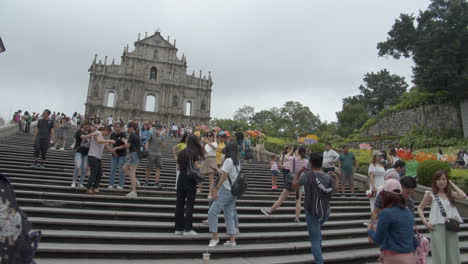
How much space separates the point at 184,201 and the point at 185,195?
0.10 meters

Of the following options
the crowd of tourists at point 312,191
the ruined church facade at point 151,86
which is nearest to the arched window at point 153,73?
the ruined church facade at point 151,86

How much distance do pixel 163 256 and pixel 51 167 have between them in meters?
6.50

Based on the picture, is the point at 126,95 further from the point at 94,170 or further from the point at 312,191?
the point at 312,191

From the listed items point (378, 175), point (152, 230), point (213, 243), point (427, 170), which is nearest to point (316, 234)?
point (213, 243)

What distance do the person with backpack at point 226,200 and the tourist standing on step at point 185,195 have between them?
0.46 metres

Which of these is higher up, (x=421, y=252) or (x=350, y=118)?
(x=350, y=118)

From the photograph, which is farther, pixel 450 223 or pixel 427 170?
pixel 427 170

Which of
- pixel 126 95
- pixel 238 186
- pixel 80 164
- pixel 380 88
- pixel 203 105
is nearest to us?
pixel 238 186

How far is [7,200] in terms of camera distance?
86.1 inches

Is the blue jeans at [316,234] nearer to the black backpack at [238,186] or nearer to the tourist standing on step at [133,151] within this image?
the black backpack at [238,186]

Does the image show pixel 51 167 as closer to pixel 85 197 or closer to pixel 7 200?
pixel 85 197

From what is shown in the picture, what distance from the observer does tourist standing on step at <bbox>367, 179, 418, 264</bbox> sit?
2.90 meters

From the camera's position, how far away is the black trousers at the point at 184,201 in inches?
195

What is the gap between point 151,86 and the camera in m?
46.2
